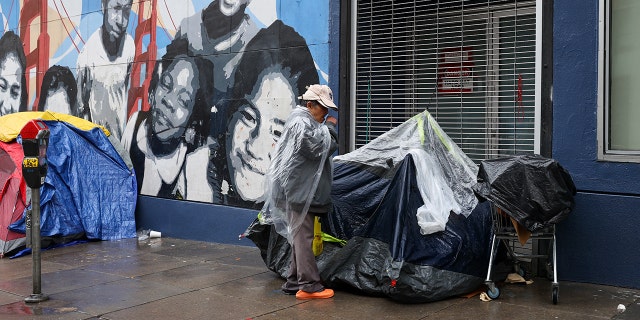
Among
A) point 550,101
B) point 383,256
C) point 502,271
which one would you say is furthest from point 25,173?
point 550,101

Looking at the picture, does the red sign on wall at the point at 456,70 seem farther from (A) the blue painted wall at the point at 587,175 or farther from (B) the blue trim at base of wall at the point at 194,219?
(B) the blue trim at base of wall at the point at 194,219

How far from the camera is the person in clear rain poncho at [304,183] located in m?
6.09

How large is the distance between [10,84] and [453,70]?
8621mm

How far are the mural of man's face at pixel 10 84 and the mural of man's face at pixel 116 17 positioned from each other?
2.82m

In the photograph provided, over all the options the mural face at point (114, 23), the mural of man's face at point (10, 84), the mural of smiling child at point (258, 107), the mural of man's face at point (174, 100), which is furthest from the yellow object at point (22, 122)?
the mural of man's face at point (10, 84)

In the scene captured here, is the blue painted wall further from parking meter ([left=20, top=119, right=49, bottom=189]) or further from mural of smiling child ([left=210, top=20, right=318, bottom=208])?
parking meter ([left=20, top=119, right=49, bottom=189])

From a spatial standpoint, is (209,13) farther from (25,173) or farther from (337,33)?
(25,173)

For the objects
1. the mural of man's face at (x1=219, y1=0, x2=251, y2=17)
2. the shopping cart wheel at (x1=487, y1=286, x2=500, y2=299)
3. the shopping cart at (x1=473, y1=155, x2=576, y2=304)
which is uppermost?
the mural of man's face at (x1=219, y1=0, x2=251, y2=17)

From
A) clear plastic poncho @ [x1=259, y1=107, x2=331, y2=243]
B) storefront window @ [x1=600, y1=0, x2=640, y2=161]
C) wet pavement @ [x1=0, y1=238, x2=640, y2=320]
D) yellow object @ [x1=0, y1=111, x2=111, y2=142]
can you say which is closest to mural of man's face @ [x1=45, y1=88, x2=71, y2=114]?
yellow object @ [x1=0, y1=111, x2=111, y2=142]

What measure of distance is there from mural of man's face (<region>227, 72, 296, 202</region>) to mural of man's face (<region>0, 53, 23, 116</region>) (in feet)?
18.1

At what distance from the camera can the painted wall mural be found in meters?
8.52

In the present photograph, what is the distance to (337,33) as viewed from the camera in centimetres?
808

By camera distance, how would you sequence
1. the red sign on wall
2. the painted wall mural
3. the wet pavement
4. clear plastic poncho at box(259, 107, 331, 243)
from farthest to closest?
the painted wall mural
the red sign on wall
clear plastic poncho at box(259, 107, 331, 243)
the wet pavement

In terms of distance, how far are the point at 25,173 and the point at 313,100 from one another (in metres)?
2.49
